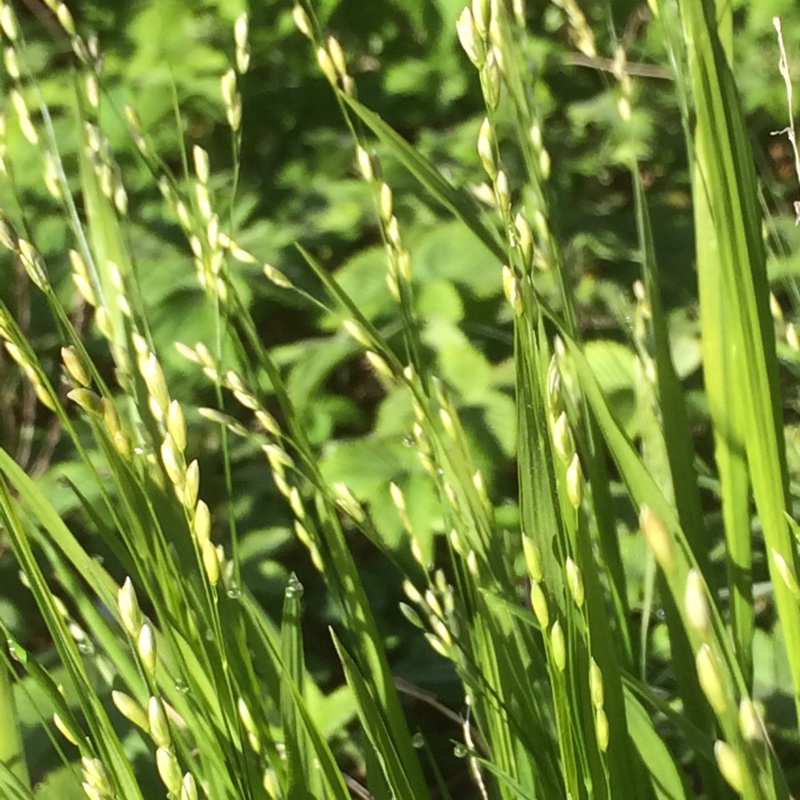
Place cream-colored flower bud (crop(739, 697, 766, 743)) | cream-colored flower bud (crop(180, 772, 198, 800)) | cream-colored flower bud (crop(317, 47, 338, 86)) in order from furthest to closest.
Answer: cream-colored flower bud (crop(317, 47, 338, 86)) → cream-colored flower bud (crop(180, 772, 198, 800)) → cream-colored flower bud (crop(739, 697, 766, 743))

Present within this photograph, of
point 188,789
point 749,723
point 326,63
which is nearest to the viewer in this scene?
point 749,723

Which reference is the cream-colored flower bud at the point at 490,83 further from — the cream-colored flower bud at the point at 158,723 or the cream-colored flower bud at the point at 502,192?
the cream-colored flower bud at the point at 158,723

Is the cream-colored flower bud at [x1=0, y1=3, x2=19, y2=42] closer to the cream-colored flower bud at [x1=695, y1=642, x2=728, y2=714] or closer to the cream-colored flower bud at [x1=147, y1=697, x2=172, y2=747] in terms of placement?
the cream-colored flower bud at [x1=147, y1=697, x2=172, y2=747]

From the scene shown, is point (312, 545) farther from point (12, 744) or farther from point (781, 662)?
point (781, 662)

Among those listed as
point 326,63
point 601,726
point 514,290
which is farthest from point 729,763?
point 326,63

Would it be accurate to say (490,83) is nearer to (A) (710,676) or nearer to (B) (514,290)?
(B) (514,290)

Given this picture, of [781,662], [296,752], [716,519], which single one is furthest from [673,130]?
[296,752]

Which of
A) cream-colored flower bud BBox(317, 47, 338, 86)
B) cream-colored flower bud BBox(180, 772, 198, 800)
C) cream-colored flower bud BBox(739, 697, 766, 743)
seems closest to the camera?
cream-colored flower bud BBox(739, 697, 766, 743)

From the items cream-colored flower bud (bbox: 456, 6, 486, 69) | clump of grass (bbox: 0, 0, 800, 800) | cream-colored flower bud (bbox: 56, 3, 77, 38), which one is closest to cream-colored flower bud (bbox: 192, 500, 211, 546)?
clump of grass (bbox: 0, 0, 800, 800)
